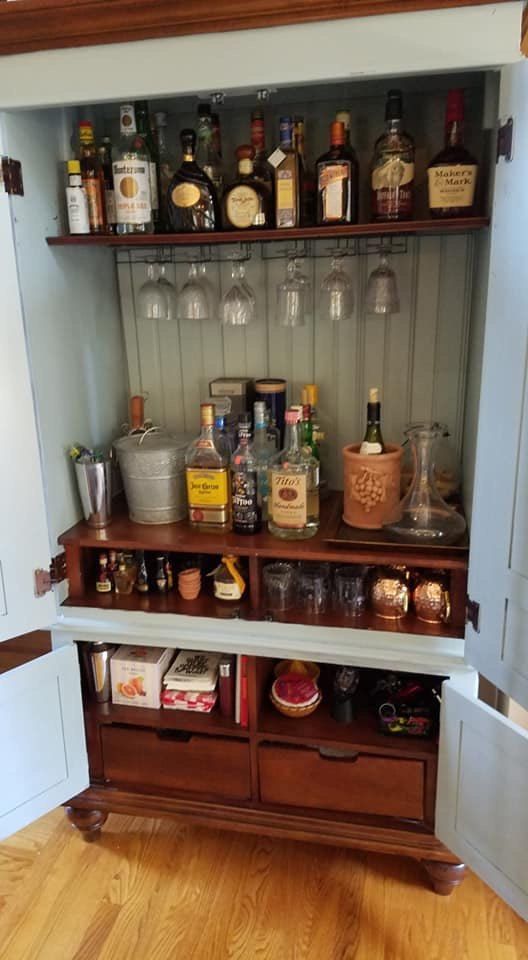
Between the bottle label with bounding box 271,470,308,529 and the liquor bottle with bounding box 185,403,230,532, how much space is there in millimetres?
121

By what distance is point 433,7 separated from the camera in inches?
44.5

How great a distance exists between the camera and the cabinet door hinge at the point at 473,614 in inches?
52.3

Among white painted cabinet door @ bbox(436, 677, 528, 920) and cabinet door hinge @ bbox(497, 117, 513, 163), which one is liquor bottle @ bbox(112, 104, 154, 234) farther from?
white painted cabinet door @ bbox(436, 677, 528, 920)

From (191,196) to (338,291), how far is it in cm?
37

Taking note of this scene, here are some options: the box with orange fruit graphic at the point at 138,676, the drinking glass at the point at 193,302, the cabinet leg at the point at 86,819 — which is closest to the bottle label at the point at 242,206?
the drinking glass at the point at 193,302

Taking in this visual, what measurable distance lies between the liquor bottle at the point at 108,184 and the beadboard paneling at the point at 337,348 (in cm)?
27

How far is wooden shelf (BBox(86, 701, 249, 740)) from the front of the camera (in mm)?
1607

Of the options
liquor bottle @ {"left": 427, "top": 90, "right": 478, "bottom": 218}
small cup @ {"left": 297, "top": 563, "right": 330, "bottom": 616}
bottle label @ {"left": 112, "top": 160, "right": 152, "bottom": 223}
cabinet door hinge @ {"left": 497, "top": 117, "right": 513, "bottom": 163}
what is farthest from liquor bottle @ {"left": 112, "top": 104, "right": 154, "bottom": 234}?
small cup @ {"left": 297, "top": 563, "right": 330, "bottom": 616}

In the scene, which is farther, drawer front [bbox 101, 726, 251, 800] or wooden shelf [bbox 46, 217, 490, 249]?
drawer front [bbox 101, 726, 251, 800]

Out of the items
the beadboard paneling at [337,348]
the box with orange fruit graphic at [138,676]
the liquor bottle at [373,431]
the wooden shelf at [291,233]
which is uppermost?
the wooden shelf at [291,233]

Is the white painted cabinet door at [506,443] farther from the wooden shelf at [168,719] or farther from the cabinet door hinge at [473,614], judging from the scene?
the wooden shelf at [168,719]

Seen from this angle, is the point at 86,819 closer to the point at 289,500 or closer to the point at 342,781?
the point at 342,781

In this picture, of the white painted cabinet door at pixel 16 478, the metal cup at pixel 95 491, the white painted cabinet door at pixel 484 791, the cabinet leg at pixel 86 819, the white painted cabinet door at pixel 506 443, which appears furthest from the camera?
the cabinet leg at pixel 86 819

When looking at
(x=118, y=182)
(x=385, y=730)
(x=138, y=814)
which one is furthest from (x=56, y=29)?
(x=138, y=814)
